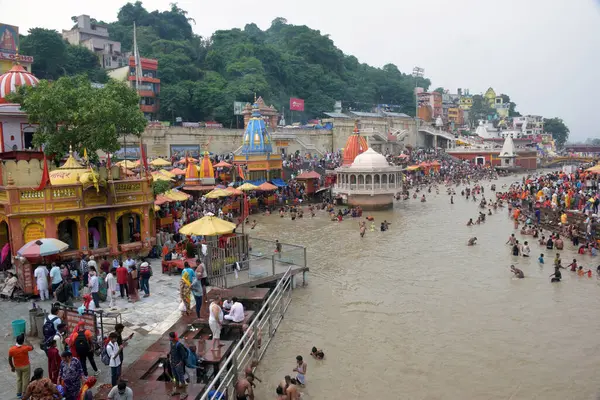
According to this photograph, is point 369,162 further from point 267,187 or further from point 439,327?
point 439,327

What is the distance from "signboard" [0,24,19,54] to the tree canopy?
657cm

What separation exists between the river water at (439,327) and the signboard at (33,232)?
7.48 metres

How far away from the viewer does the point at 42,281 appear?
12.3 m

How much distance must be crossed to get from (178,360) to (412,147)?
65918mm

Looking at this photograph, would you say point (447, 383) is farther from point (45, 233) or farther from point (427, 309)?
point (45, 233)

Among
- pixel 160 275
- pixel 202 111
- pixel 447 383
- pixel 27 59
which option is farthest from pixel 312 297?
pixel 202 111

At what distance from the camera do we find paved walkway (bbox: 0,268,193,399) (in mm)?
9000

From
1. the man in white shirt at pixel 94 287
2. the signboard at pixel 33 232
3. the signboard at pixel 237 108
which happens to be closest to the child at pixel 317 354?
the man in white shirt at pixel 94 287

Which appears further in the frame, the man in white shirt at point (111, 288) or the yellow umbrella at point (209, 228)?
the yellow umbrella at point (209, 228)

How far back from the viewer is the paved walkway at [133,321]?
9.00 m

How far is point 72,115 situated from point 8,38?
1128 inches

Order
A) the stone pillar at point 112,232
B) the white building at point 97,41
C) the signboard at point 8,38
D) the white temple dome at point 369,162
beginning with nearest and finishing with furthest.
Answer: the stone pillar at point 112,232
the white temple dome at point 369,162
the signboard at point 8,38
the white building at point 97,41

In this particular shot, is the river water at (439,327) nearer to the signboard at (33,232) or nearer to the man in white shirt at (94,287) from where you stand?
the man in white shirt at (94,287)

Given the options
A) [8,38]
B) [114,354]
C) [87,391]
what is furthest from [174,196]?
[8,38]
